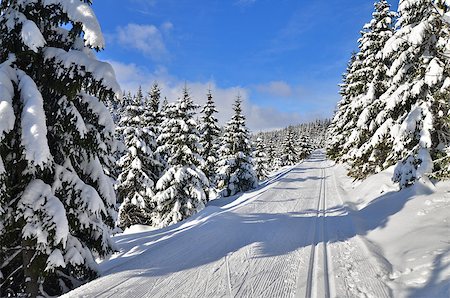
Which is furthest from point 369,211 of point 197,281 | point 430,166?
point 197,281

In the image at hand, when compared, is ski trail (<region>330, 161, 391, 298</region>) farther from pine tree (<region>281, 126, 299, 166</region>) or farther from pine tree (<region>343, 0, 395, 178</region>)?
pine tree (<region>281, 126, 299, 166</region>)

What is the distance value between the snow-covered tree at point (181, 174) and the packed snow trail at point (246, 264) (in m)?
9.44

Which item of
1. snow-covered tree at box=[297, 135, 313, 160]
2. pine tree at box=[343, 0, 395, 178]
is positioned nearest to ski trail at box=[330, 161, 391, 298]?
pine tree at box=[343, 0, 395, 178]

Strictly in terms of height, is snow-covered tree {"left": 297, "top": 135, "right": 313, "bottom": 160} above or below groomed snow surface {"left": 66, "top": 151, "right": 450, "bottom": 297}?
above

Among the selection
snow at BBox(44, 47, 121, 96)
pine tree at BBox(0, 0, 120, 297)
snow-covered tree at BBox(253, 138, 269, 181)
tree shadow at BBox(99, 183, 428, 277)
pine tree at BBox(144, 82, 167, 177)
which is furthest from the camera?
snow-covered tree at BBox(253, 138, 269, 181)

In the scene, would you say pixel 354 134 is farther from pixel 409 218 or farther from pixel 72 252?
pixel 72 252

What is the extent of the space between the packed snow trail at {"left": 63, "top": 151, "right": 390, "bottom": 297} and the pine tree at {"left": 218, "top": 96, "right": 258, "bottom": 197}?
1538cm

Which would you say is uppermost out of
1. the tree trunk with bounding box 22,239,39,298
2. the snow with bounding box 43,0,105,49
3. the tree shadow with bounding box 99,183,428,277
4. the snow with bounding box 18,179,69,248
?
the snow with bounding box 43,0,105,49

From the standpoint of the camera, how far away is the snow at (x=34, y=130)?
5.46 meters

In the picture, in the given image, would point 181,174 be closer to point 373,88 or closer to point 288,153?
point 373,88

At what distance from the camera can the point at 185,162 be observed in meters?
21.2

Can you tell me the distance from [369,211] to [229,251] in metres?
7.20

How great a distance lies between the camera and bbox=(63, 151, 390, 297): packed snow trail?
5.57m

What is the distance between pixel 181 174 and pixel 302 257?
14.0 meters
